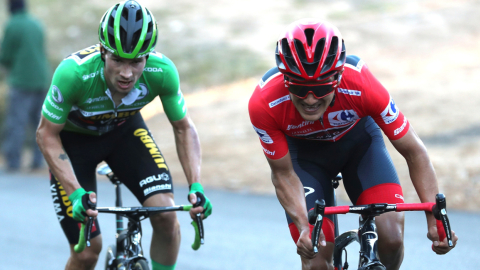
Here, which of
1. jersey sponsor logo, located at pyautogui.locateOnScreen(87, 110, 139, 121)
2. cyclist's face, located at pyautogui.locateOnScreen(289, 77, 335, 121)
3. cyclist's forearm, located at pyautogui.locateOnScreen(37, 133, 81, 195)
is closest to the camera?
cyclist's face, located at pyautogui.locateOnScreen(289, 77, 335, 121)

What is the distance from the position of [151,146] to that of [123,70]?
0.86m

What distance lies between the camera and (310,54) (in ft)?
10.7

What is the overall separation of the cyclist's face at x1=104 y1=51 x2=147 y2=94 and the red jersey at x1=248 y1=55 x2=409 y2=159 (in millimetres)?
891

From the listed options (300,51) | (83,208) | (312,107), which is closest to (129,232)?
(83,208)

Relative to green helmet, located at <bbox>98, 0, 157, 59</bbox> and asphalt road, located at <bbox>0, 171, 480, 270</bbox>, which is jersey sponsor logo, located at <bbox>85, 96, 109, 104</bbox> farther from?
asphalt road, located at <bbox>0, 171, 480, 270</bbox>

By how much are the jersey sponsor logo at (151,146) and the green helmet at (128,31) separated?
882 mm

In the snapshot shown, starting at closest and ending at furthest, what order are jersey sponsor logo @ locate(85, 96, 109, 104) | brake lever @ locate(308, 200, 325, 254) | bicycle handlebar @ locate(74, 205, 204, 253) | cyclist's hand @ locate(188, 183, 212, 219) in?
brake lever @ locate(308, 200, 325, 254) < bicycle handlebar @ locate(74, 205, 204, 253) < cyclist's hand @ locate(188, 183, 212, 219) < jersey sponsor logo @ locate(85, 96, 109, 104)

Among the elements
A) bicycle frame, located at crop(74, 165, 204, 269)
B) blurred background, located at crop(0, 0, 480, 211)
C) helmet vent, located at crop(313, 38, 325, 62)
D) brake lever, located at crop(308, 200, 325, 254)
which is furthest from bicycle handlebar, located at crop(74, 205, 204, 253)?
blurred background, located at crop(0, 0, 480, 211)

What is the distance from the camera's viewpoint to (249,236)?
23.9 ft

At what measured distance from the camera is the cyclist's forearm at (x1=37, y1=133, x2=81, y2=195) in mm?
4094

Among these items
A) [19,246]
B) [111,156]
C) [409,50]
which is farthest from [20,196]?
[409,50]

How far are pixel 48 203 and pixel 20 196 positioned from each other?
0.66m

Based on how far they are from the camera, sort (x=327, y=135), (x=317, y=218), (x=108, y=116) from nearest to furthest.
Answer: (x=317, y=218) < (x=327, y=135) < (x=108, y=116)

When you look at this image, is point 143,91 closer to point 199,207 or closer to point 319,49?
point 199,207
